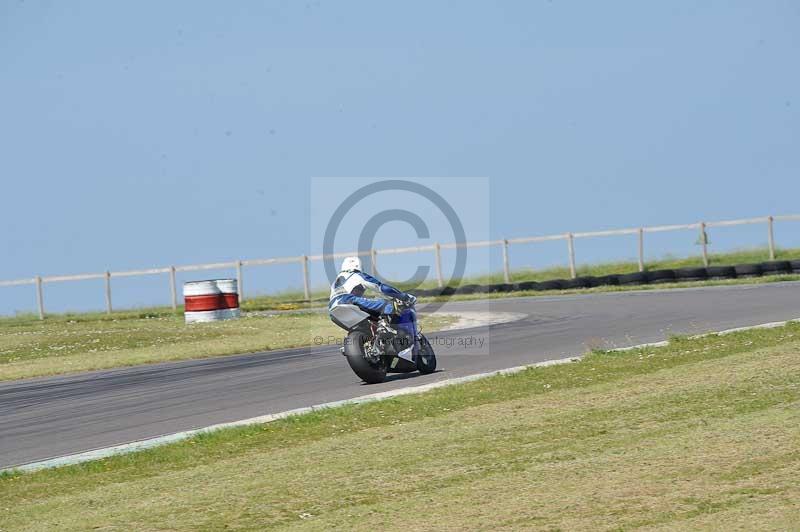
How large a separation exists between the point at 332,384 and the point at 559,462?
6874 millimetres

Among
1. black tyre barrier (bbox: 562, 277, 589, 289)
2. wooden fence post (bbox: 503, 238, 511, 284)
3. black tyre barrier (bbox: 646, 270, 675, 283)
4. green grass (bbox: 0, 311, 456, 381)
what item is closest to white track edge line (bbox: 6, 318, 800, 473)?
green grass (bbox: 0, 311, 456, 381)

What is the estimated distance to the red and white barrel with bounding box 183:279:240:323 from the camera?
94.1ft

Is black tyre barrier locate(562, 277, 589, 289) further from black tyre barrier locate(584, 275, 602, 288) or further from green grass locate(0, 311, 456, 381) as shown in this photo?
green grass locate(0, 311, 456, 381)

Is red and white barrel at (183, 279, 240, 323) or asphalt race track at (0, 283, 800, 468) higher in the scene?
red and white barrel at (183, 279, 240, 323)

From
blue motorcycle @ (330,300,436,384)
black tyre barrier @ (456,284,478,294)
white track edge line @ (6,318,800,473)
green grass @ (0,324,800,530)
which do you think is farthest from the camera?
black tyre barrier @ (456,284,478,294)

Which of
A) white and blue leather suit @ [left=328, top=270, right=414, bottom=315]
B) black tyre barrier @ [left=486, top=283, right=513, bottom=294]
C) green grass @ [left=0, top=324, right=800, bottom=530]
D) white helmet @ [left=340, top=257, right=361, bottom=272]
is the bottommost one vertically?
green grass @ [left=0, top=324, right=800, bottom=530]

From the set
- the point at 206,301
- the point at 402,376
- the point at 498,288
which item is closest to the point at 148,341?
the point at 206,301

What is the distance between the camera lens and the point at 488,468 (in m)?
8.14

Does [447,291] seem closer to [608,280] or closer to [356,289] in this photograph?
[608,280]

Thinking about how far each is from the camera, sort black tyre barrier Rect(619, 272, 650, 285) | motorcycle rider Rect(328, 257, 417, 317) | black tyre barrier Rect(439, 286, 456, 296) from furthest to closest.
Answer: black tyre barrier Rect(439, 286, 456, 296)
black tyre barrier Rect(619, 272, 650, 285)
motorcycle rider Rect(328, 257, 417, 317)

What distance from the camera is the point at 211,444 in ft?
33.6

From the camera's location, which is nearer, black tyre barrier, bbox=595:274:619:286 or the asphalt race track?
the asphalt race track

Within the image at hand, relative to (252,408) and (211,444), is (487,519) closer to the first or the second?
(211,444)

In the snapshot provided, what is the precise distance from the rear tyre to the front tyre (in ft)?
2.78
